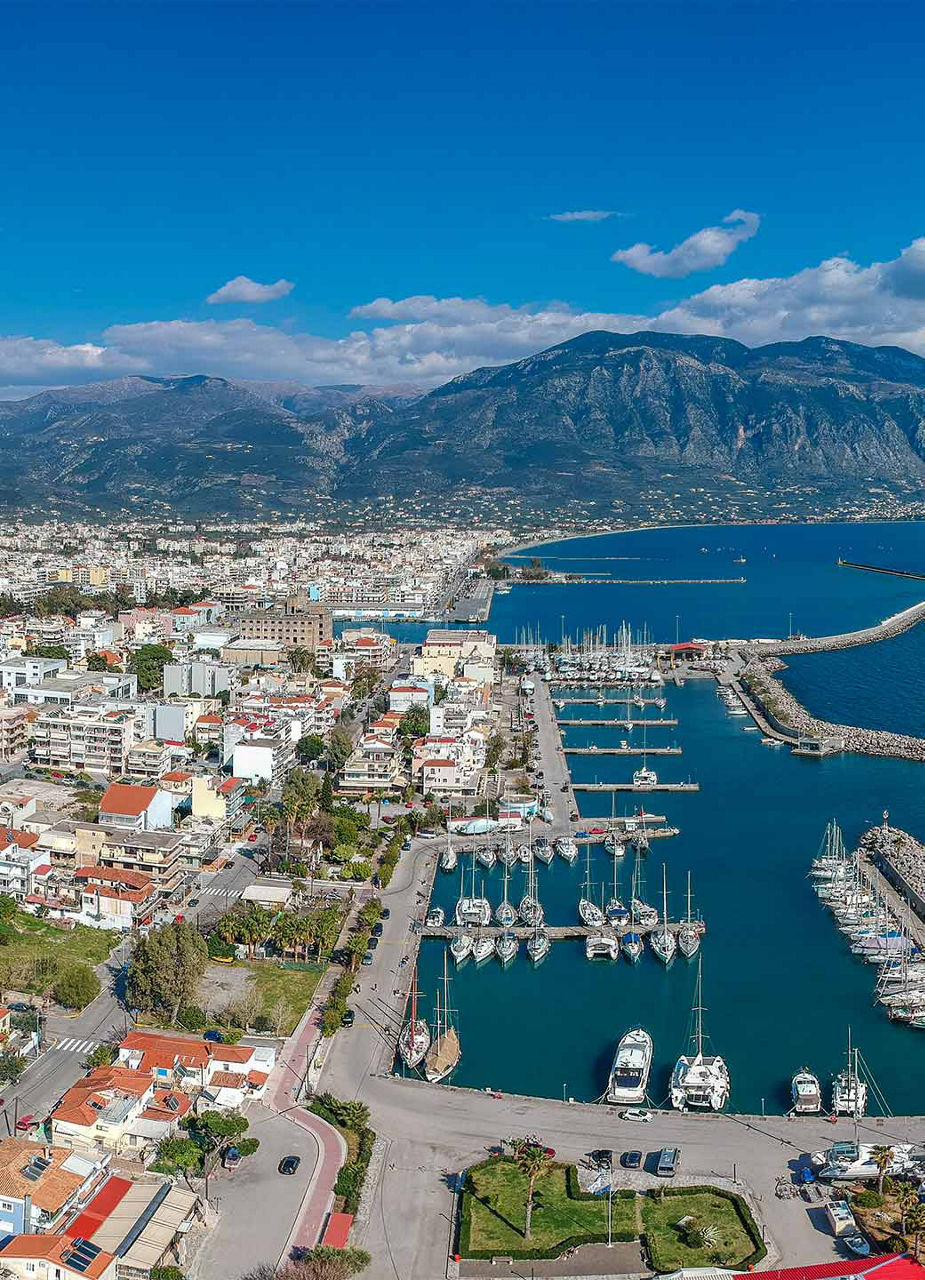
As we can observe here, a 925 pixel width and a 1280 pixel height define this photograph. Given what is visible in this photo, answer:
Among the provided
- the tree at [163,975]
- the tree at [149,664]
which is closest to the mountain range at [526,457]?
the tree at [149,664]

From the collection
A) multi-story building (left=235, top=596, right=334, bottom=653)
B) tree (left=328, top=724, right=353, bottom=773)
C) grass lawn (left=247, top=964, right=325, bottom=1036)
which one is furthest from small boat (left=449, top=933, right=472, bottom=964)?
multi-story building (left=235, top=596, right=334, bottom=653)

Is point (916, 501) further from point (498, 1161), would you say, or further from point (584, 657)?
point (498, 1161)

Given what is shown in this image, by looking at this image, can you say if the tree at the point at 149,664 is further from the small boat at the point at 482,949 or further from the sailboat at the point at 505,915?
the small boat at the point at 482,949

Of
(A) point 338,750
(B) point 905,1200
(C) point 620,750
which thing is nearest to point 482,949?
(B) point 905,1200

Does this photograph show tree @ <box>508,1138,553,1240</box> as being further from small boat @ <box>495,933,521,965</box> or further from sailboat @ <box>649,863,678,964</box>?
sailboat @ <box>649,863,678,964</box>

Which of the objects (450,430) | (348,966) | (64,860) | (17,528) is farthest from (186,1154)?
(450,430)
